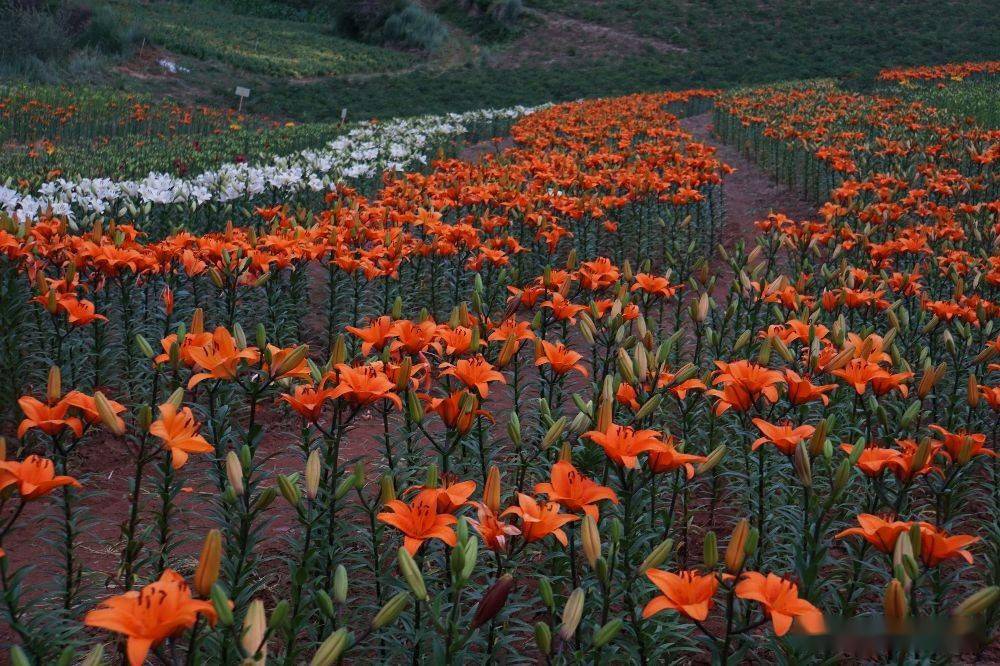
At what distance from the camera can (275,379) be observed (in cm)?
236

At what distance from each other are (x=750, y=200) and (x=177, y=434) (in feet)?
34.0

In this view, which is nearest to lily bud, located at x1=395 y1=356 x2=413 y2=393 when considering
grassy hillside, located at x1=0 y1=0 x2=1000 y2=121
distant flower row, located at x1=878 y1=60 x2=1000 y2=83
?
distant flower row, located at x1=878 y1=60 x2=1000 y2=83

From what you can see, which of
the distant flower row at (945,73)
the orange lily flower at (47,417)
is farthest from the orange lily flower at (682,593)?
the distant flower row at (945,73)

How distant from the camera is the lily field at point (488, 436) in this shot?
1859mm

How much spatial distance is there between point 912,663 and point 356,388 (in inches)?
68.8

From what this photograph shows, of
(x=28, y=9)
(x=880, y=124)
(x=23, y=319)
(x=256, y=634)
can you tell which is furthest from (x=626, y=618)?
(x=28, y=9)

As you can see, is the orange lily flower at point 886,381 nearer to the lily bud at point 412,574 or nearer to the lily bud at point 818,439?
the lily bud at point 818,439

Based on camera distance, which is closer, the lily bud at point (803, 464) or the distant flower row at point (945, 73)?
the lily bud at point (803, 464)

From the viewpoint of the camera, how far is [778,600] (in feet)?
5.35

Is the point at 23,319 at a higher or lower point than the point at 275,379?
lower

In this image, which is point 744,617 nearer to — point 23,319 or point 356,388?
point 356,388

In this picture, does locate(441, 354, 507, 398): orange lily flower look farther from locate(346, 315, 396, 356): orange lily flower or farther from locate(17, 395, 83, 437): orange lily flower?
locate(17, 395, 83, 437): orange lily flower

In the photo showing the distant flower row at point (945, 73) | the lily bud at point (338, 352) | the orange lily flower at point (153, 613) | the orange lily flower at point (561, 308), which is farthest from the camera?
the distant flower row at point (945, 73)

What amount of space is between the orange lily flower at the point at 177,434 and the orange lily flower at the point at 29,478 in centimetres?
24
